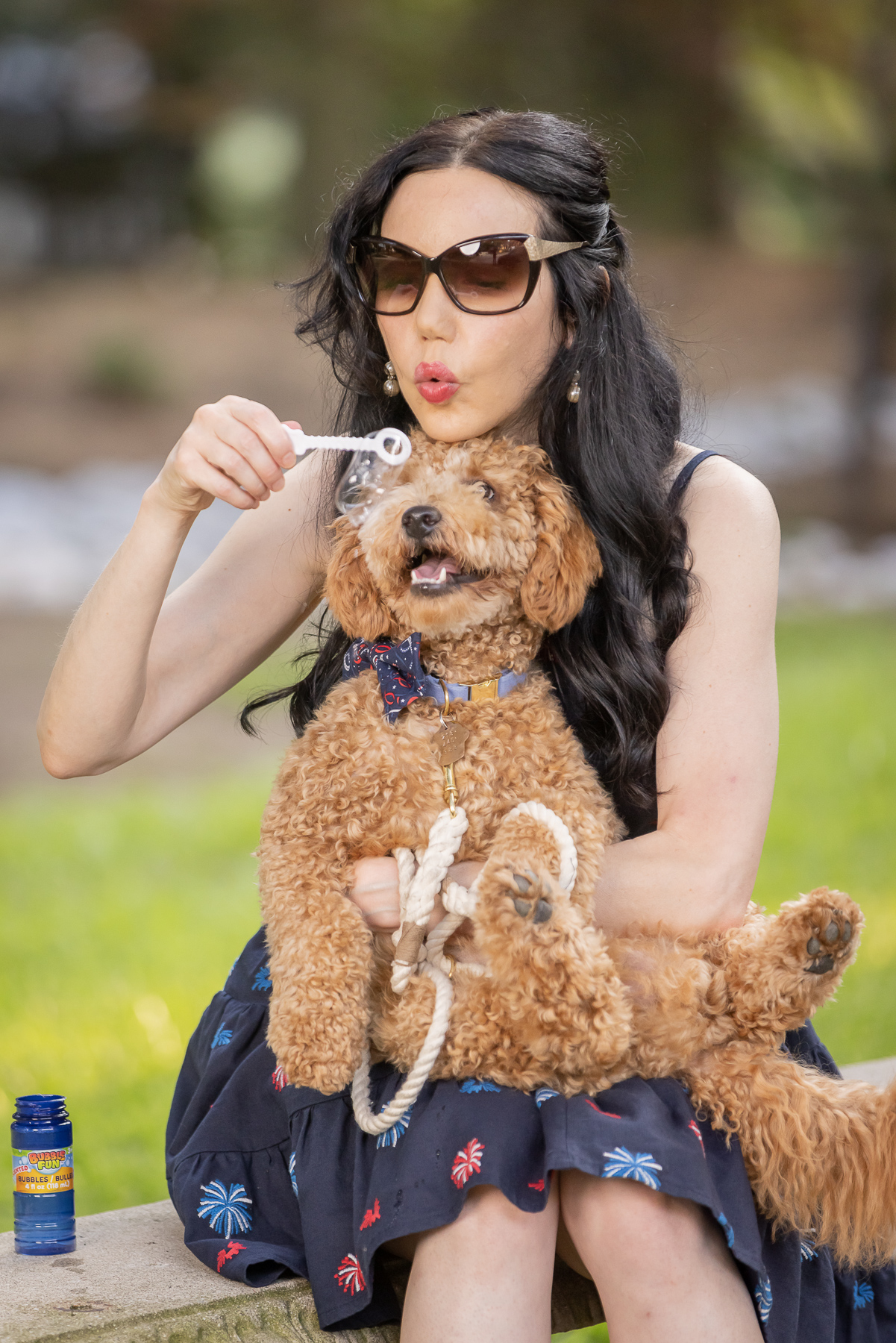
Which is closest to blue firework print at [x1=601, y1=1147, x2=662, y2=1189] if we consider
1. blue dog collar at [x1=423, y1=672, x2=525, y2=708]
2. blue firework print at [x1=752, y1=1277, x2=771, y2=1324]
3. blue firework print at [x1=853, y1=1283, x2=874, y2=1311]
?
blue firework print at [x1=752, y1=1277, x2=771, y2=1324]

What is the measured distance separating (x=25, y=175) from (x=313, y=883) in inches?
380

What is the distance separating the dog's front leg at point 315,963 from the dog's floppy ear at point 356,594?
31 cm

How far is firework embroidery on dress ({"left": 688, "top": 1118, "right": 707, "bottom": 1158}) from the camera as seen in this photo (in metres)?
1.69

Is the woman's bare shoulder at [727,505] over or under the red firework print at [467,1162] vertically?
over

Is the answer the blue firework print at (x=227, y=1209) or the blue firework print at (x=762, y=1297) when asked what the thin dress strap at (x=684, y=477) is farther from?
the blue firework print at (x=227, y=1209)

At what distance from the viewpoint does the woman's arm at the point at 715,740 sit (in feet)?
6.23

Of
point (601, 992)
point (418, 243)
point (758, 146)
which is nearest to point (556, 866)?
point (601, 992)

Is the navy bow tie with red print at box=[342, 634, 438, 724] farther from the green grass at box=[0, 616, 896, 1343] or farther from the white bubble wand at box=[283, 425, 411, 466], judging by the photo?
the green grass at box=[0, 616, 896, 1343]

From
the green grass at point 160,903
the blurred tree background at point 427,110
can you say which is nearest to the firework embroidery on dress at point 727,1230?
the green grass at point 160,903

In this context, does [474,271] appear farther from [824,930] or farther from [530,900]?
[824,930]

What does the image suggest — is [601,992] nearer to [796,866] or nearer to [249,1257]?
[249,1257]

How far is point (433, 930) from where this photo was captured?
1815 mm

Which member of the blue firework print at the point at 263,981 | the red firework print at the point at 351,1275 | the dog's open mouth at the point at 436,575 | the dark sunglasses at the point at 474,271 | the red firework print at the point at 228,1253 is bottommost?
the red firework print at the point at 228,1253

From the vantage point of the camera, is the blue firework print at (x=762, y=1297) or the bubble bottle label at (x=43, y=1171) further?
the bubble bottle label at (x=43, y=1171)
